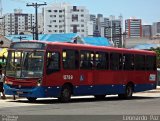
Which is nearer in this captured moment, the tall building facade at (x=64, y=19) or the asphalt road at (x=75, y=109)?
the asphalt road at (x=75, y=109)

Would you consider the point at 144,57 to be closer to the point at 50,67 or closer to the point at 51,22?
the point at 50,67

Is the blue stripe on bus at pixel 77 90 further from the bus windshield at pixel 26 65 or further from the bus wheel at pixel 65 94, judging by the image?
the bus windshield at pixel 26 65

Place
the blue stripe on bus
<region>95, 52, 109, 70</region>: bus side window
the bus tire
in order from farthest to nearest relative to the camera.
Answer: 1. the bus tire
2. <region>95, 52, 109, 70</region>: bus side window
3. the blue stripe on bus

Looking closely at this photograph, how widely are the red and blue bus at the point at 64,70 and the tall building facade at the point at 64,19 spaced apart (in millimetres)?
115229

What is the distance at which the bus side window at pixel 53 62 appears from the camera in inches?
945

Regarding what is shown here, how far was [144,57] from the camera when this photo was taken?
32688 millimetres

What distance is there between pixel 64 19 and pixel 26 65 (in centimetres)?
13181

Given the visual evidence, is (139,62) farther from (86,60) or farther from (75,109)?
(75,109)

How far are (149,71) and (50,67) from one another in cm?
1142

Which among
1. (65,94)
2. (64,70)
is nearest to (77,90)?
(65,94)

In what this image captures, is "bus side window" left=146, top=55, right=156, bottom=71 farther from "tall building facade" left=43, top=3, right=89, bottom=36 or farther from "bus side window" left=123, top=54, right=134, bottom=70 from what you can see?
"tall building facade" left=43, top=3, right=89, bottom=36

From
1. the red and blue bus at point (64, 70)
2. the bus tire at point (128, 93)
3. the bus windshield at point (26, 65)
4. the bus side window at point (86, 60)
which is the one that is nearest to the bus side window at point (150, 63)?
the bus tire at point (128, 93)

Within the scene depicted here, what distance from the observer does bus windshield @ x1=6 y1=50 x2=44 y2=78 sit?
23.7 metres

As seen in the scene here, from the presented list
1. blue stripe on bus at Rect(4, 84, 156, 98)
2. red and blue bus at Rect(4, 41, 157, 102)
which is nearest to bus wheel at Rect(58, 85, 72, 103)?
red and blue bus at Rect(4, 41, 157, 102)
